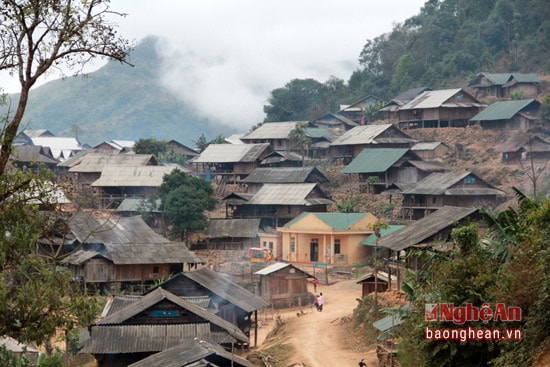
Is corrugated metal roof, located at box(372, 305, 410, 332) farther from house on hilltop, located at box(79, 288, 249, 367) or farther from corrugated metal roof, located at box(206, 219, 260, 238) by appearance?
corrugated metal roof, located at box(206, 219, 260, 238)

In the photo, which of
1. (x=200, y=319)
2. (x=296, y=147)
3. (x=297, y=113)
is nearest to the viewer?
(x=200, y=319)

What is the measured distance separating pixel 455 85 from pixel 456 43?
9168 mm

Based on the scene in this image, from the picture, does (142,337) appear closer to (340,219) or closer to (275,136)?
(340,219)

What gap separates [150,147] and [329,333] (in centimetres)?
4809

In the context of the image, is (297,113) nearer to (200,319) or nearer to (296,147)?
(296,147)

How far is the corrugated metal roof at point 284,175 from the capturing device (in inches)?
2480

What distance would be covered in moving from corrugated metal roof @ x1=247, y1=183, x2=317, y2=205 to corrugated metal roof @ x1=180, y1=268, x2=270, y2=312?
22234 millimetres

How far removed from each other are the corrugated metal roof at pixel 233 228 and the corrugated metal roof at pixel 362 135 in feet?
49.6

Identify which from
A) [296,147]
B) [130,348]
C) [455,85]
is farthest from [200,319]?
[455,85]

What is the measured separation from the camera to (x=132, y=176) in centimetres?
6612

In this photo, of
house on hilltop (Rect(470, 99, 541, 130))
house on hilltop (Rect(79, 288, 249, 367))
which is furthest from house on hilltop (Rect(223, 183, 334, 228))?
house on hilltop (Rect(79, 288, 249, 367))

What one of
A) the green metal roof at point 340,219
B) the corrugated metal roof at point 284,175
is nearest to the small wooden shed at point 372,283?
the green metal roof at point 340,219

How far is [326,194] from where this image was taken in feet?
202

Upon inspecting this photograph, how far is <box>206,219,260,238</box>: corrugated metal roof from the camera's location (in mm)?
55031
